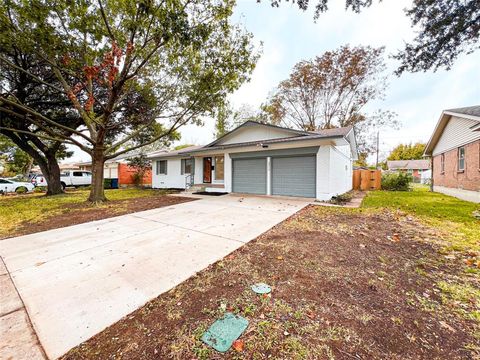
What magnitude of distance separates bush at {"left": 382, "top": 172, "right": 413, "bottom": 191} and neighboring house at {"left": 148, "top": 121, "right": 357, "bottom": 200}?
22.8 feet

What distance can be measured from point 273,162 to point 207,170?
5.86m

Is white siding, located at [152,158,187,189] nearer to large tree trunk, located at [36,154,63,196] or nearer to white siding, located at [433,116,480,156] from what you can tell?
large tree trunk, located at [36,154,63,196]

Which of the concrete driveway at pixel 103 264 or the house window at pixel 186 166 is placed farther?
the house window at pixel 186 166

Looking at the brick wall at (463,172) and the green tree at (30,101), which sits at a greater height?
the green tree at (30,101)

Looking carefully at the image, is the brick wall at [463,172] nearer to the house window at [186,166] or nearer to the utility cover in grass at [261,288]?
the utility cover in grass at [261,288]

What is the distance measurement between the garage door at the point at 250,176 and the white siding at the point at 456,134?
9026 mm

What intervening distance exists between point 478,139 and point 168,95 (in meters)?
15.4

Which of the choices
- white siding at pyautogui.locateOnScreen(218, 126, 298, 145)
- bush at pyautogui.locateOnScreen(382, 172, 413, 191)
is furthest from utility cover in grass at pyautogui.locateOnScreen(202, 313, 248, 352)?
bush at pyautogui.locateOnScreen(382, 172, 413, 191)

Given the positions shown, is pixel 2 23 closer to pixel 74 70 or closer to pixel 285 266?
pixel 74 70

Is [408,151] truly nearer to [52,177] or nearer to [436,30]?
[436,30]

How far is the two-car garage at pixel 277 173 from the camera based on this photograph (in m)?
9.95

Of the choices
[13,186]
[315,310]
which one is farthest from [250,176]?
[13,186]

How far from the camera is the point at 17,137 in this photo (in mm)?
12500

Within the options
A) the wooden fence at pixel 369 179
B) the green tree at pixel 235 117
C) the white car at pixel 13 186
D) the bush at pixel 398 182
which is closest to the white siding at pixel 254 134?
the wooden fence at pixel 369 179
